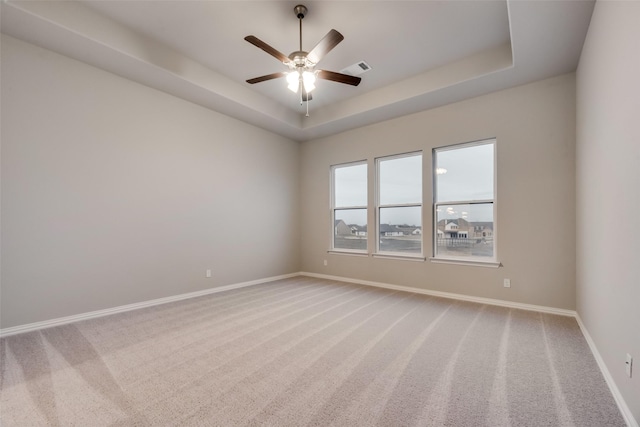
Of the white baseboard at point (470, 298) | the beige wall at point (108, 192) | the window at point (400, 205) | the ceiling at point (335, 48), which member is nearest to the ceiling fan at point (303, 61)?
the ceiling at point (335, 48)

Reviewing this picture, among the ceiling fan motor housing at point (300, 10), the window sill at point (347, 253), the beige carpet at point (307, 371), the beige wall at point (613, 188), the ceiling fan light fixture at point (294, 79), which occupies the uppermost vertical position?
the ceiling fan motor housing at point (300, 10)

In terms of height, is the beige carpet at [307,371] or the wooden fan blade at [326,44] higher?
the wooden fan blade at [326,44]

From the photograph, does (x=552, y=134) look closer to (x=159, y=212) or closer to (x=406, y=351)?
(x=406, y=351)

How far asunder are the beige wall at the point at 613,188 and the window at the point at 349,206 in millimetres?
3255

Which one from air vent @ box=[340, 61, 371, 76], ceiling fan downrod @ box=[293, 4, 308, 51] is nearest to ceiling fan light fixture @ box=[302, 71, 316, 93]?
ceiling fan downrod @ box=[293, 4, 308, 51]

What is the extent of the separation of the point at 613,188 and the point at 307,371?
8.38 feet

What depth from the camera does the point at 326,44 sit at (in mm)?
2670

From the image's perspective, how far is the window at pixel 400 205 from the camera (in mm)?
4898

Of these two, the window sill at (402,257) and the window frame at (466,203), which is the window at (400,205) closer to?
the window sill at (402,257)

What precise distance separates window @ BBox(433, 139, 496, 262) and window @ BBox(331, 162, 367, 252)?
55.3 inches

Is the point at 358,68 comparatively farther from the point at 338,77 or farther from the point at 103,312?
the point at 103,312

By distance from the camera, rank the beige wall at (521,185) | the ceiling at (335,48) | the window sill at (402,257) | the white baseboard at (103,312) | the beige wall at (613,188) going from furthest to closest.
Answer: the window sill at (402,257), the beige wall at (521,185), the white baseboard at (103,312), the ceiling at (335,48), the beige wall at (613,188)

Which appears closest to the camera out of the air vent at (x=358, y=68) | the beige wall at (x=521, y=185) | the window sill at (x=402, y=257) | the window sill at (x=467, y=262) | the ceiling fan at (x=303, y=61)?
the ceiling fan at (x=303, y=61)

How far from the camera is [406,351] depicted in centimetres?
254
